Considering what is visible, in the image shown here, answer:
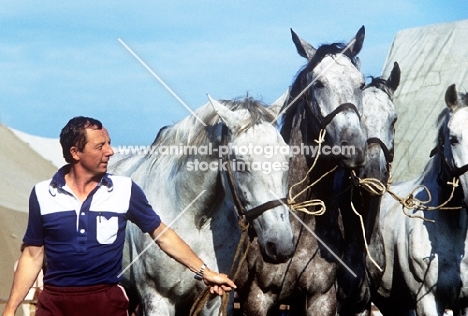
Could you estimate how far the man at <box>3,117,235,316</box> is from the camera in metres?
5.98

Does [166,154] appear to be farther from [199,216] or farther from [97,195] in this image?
[97,195]

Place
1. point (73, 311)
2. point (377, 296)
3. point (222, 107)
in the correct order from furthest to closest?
1. point (377, 296)
2. point (222, 107)
3. point (73, 311)

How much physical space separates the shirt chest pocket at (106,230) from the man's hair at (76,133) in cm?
39

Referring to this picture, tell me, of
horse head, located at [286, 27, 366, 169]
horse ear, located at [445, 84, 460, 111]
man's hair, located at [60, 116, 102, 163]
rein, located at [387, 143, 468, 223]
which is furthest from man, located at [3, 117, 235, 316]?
horse ear, located at [445, 84, 460, 111]

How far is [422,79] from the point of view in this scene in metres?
20.6

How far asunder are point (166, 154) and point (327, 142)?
127cm

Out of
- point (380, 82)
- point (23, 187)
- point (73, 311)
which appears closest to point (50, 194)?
point (73, 311)

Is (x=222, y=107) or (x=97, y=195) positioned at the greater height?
(x=222, y=107)

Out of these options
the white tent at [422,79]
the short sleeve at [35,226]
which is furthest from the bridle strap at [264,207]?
the white tent at [422,79]

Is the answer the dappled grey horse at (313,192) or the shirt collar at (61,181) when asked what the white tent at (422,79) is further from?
the shirt collar at (61,181)

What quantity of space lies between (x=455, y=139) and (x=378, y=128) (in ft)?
2.13

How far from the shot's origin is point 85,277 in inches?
237

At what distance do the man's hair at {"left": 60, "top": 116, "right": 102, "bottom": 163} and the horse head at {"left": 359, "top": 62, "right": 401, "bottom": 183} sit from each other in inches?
132

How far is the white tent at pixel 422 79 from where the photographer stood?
18.4 m
